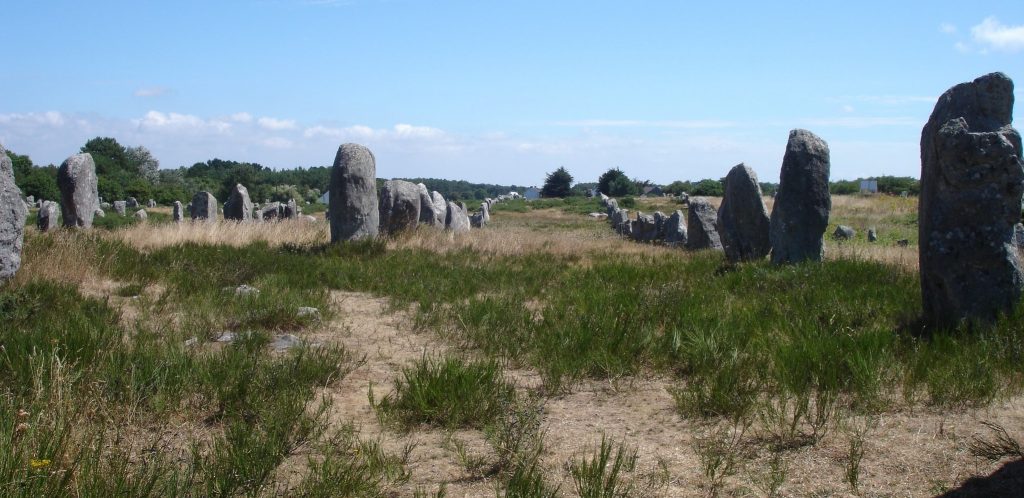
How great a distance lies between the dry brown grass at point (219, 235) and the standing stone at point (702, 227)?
8.90 m

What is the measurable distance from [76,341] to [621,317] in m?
4.48

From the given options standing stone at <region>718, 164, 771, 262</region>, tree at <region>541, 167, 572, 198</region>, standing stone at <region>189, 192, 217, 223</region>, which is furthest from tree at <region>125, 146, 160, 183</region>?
standing stone at <region>718, 164, 771, 262</region>

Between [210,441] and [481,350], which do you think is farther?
[481,350]

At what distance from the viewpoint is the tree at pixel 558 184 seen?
83688 mm

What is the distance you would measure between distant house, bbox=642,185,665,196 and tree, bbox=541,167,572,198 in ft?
26.4

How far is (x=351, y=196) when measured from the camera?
49.0 feet

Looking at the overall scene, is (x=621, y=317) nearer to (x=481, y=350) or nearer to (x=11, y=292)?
A: (x=481, y=350)

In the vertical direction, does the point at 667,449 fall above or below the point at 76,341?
below

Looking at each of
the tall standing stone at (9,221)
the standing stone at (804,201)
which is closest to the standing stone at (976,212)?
the standing stone at (804,201)

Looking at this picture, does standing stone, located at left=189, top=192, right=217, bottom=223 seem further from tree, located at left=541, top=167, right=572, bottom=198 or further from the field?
tree, located at left=541, top=167, right=572, bottom=198

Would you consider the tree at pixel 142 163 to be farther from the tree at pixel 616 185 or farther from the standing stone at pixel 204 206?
the standing stone at pixel 204 206

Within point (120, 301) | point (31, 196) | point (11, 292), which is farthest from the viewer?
point (31, 196)

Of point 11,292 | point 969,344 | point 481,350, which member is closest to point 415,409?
point 481,350

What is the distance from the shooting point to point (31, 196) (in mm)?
51062
